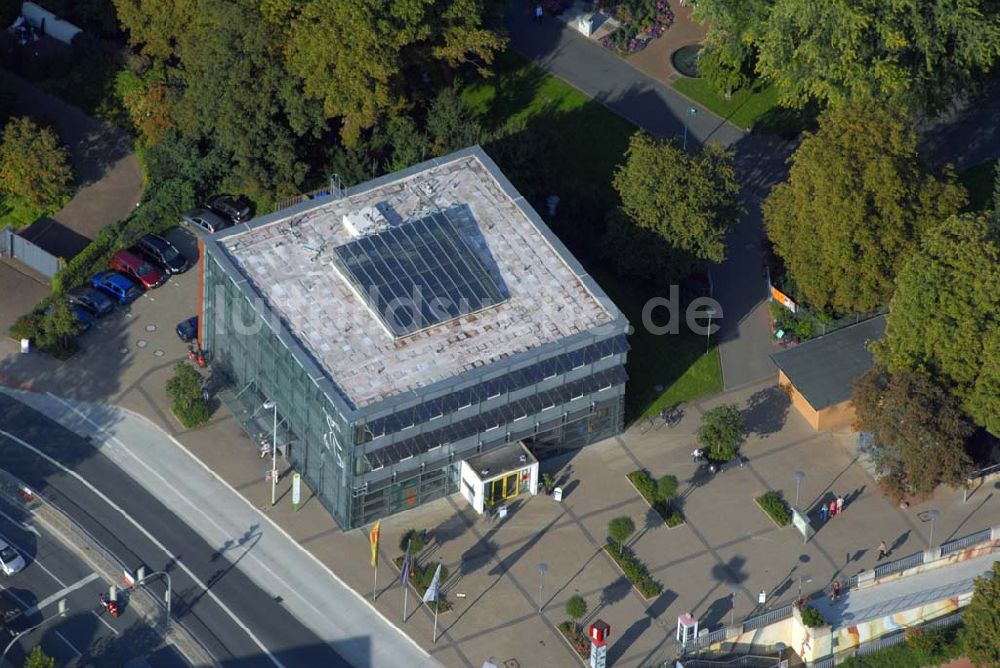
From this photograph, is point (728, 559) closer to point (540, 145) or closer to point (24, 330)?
point (540, 145)

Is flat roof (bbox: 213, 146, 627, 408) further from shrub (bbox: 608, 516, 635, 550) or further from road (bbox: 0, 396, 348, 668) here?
road (bbox: 0, 396, 348, 668)

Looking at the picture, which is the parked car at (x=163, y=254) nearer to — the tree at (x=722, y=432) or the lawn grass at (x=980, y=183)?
the tree at (x=722, y=432)

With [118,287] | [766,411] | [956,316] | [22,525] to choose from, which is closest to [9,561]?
[22,525]

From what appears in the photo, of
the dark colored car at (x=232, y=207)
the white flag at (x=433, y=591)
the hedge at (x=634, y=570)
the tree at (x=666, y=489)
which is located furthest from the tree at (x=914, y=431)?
the dark colored car at (x=232, y=207)

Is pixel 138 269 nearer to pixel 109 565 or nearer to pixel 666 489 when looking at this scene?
pixel 109 565

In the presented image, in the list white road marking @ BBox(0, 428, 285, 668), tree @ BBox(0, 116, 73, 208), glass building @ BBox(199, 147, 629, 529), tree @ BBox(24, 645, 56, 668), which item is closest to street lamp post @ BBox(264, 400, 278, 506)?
glass building @ BBox(199, 147, 629, 529)

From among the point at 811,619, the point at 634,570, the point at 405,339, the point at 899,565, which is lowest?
the point at 811,619
